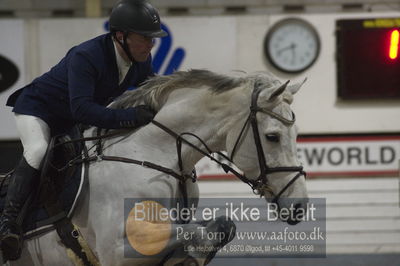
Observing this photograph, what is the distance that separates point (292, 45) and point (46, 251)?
5.12 metres

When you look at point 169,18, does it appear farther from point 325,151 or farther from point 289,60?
point 325,151

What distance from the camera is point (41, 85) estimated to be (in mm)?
4816

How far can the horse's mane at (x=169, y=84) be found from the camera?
4555mm

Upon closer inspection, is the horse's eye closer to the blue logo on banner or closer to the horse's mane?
the horse's mane

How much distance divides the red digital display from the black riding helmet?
432 centimetres

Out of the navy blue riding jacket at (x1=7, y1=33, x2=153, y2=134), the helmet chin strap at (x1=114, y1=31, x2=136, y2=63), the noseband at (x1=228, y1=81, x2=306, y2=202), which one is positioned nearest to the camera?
the noseband at (x1=228, y1=81, x2=306, y2=202)

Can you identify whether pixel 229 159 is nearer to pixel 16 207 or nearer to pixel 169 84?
pixel 169 84

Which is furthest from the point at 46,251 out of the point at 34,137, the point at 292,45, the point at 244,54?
the point at 292,45

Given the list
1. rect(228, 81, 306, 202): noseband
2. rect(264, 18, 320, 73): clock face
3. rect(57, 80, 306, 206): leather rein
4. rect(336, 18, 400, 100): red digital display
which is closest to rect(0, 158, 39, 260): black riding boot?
rect(57, 80, 306, 206): leather rein

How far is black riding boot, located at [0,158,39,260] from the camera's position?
4.62 metres

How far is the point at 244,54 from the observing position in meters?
9.12

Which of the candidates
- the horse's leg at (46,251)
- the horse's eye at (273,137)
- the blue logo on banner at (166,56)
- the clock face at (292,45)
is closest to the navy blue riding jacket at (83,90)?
the horse's leg at (46,251)

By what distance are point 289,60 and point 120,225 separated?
16.7ft

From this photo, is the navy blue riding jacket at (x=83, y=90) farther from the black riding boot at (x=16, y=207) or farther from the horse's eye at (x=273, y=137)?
the horse's eye at (x=273, y=137)
